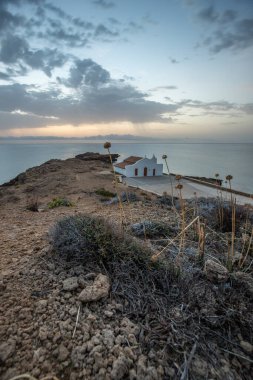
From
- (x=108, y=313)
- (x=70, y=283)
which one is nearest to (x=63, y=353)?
(x=108, y=313)

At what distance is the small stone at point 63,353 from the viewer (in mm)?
1591

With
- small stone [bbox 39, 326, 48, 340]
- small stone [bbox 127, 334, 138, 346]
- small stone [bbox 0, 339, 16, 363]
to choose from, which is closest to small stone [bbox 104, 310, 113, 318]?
small stone [bbox 127, 334, 138, 346]

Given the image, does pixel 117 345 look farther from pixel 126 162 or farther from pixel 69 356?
pixel 126 162

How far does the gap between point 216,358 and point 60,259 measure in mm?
1912

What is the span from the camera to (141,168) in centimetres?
2406

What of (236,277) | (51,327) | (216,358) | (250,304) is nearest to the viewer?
(216,358)

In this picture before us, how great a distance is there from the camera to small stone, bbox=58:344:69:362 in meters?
1.59

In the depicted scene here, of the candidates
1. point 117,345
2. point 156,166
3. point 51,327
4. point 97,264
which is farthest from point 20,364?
point 156,166

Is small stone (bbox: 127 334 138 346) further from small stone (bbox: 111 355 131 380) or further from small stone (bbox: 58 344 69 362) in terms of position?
small stone (bbox: 58 344 69 362)

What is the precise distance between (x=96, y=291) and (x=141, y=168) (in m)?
22.3

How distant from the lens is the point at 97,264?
8.34 feet

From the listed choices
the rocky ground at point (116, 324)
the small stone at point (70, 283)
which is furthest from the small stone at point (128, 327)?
the small stone at point (70, 283)

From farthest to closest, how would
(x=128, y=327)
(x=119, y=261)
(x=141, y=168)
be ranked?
(x=141, y=168), (x=119, y=261), (x=128, y=327)

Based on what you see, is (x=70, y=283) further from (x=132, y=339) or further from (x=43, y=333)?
(x=132, y=339)
